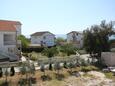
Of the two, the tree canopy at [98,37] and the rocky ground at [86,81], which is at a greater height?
the tree canopy at [98,37]

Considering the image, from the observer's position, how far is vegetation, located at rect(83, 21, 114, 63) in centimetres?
3791

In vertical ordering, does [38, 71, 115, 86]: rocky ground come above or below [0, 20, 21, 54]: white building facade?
below

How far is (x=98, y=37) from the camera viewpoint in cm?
3788

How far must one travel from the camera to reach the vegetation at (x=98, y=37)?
3791 cm

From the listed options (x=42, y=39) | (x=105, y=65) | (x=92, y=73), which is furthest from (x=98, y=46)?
(x=42, y=39)

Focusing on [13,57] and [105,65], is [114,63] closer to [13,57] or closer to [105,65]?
[105,65]

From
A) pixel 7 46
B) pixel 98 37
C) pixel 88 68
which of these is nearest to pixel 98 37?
pixel 98 37

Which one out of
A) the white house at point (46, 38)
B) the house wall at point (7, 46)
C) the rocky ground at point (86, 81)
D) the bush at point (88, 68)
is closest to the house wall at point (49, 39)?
the white house at point (46, 38)

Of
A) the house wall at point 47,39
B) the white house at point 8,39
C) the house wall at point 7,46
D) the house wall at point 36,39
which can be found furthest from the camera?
the house wall at point 36,39

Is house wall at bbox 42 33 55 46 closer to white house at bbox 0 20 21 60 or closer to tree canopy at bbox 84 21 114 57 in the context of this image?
white house at bbox 0 20 21 60

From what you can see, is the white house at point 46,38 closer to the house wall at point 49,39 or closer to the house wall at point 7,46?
the house wall at point 49,39

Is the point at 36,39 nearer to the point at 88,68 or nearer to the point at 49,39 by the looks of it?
the point at 49,39

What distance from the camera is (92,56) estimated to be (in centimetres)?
3925

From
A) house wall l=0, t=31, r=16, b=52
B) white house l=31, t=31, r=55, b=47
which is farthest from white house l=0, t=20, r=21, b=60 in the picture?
white house l=31, t=31, r=55, b=47
